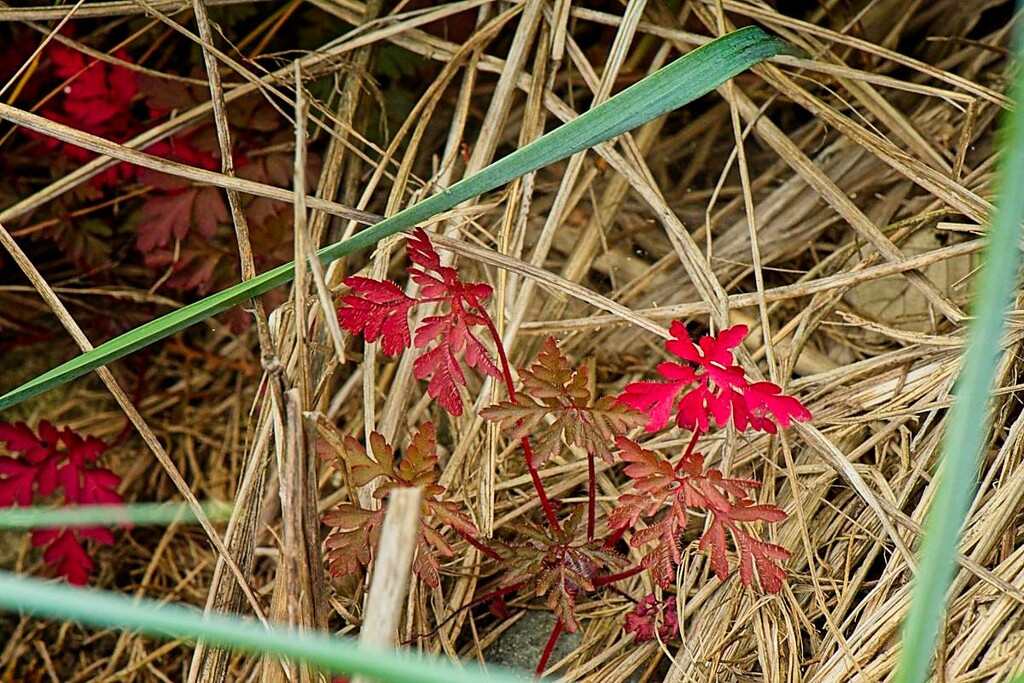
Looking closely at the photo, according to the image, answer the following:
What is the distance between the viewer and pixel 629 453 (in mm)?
1149

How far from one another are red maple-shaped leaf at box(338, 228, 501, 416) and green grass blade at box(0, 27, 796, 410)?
62 mm

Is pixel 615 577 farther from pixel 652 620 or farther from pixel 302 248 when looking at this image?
pixel 302 248

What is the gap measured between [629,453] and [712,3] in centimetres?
91

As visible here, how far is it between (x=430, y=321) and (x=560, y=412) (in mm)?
206

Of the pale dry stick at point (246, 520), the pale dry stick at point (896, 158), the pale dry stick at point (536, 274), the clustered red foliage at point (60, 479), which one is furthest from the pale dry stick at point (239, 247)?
the pale dry stick at point (896, 158)

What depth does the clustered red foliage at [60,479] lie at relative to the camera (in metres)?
1.59

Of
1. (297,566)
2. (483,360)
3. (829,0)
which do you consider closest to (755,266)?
(483,360)

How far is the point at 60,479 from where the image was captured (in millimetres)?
1610

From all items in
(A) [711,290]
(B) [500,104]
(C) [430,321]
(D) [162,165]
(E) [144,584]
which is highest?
(B) [500,104]

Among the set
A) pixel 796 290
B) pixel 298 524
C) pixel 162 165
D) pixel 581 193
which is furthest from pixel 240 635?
pixel 581 193

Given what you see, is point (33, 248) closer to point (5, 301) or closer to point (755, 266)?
point (5, 301)

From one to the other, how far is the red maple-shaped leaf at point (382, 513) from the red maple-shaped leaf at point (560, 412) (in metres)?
0.11

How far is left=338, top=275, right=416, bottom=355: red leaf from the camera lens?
1185 millimetres

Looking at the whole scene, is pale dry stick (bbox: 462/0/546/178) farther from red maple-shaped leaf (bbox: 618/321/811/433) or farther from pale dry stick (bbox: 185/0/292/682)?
red maple-shaped leaf (bbox: 618/321/811/433)
